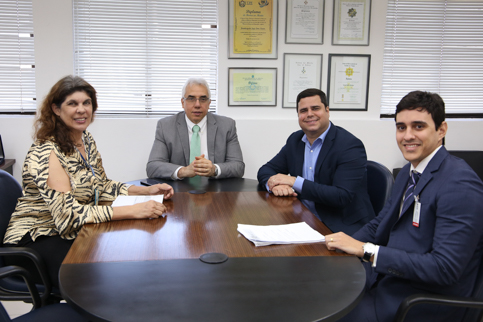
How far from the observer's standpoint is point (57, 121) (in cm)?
191

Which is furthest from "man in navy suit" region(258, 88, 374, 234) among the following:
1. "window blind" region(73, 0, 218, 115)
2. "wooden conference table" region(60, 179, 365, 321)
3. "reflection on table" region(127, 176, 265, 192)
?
"window blind" region(73, 0, 218, 115)

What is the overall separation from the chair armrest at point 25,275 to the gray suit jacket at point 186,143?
4.47 ft

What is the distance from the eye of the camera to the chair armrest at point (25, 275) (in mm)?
1370

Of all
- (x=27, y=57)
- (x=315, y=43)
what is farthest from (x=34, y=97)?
(x=315, y=43)

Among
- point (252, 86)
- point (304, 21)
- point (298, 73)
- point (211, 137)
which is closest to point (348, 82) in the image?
point (298, 73)

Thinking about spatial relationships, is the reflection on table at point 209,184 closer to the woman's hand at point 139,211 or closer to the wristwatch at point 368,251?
the woman's hand at point 139,211

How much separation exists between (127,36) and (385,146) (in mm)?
2804

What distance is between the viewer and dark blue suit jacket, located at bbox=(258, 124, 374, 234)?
2074mm

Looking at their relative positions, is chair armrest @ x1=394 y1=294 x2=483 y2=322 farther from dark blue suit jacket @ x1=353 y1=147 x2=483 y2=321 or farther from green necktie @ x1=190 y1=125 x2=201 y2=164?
green necktie @ x1=190 y1=125 x2=201 y2=164

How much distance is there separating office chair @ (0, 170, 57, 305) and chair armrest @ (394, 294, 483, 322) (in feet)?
4.61

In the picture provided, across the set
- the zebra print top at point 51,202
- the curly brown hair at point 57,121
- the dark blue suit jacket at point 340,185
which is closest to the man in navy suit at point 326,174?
the dark blue suit jacket at point 340,185

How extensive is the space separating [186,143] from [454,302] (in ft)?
7.17

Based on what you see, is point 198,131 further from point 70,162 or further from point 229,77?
point 70,162

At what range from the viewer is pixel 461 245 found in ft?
4.04
